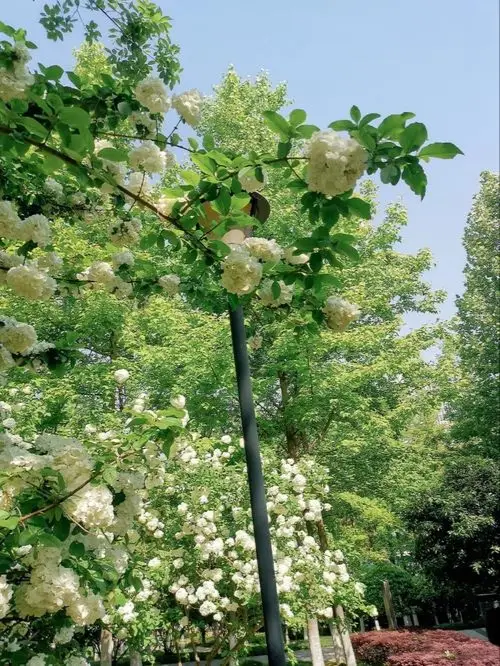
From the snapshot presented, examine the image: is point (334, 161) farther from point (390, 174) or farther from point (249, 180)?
point (249, 180)

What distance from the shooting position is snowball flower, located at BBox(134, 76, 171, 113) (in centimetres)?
239

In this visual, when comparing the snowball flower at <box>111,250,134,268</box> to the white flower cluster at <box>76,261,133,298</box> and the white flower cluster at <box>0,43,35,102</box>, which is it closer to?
the white flower cluster at <box>76,261,133,298</box>

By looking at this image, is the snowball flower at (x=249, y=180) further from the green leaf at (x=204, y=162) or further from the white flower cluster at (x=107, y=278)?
the white flower cluster at (x=107, y=278)

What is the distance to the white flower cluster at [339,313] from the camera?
7.75 ft

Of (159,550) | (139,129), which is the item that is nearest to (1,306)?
(159,550)

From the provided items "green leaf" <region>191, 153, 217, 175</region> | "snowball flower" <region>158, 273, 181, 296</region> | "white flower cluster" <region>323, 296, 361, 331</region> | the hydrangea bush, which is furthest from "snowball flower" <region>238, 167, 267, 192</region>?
"snowball flower" <region>158, 273, 181, 296</region>

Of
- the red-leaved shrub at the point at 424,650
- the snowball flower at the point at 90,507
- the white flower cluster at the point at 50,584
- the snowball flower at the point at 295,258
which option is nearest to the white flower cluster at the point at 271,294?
the snowball flower at the point at 295,258

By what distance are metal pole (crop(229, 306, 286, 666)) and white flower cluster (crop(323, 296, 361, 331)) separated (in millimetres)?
796

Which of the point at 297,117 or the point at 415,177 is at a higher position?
the point at 297,117

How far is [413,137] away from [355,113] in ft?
0.66

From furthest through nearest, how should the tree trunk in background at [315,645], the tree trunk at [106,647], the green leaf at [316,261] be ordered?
the tree trunk in background at [315,645], the tree trunk at [106,647], the green leaf at [316,261]

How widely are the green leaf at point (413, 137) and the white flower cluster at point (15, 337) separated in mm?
1683

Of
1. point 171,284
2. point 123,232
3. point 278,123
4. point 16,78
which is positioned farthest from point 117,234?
point 278,123

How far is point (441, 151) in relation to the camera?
176 cm
